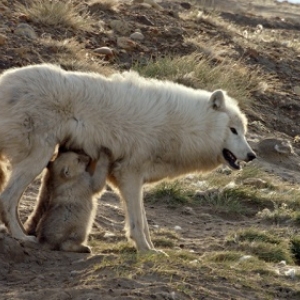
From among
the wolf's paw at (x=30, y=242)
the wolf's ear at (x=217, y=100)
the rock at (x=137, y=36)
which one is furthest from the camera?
the rock at (x=137, y=36)

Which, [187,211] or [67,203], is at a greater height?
[67,203]

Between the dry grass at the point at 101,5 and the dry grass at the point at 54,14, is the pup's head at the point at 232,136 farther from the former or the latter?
the dry grass at the point at 101,5

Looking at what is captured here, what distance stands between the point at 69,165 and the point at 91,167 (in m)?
0.28

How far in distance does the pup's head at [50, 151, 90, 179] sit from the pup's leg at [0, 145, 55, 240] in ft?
0.33

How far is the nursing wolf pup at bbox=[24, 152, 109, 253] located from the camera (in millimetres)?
8031

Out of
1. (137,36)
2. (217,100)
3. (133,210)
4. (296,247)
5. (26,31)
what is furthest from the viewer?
(137,36)

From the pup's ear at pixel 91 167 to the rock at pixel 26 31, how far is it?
640 centimetres

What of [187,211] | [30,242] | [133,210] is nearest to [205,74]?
[187,211]

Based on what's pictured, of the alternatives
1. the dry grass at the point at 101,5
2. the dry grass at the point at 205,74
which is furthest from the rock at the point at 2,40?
the dry grass at the point at 101,5

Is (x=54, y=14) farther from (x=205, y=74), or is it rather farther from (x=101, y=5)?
(x=205, y=74)

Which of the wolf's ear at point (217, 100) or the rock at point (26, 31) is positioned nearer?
the wolf's ear at point (217, 100)

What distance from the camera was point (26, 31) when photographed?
14570 millimetres

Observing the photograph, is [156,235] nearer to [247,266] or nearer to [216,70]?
[247,266]

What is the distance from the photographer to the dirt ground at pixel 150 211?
268 inches
